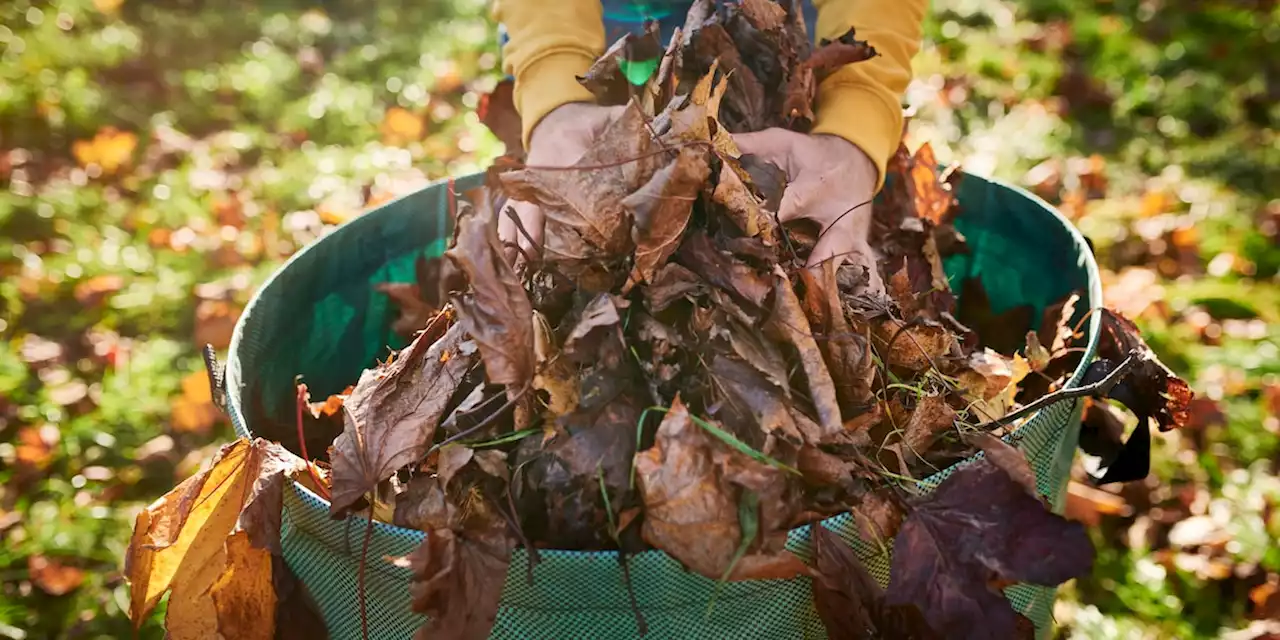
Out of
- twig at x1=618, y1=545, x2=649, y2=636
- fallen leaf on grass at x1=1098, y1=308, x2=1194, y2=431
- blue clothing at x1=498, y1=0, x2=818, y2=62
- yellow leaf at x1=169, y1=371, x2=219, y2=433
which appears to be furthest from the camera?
yellow leaf at x1=169, y1=371, x2=219, y2=433

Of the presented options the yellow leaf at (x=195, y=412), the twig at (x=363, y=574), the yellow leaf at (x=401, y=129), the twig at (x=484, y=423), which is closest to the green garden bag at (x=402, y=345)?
the twig at (x=363, y=574)

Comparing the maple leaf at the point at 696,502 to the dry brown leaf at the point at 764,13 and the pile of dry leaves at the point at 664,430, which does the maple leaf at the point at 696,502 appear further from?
the dry brown leaf at the point at 764,13

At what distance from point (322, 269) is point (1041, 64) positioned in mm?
3063

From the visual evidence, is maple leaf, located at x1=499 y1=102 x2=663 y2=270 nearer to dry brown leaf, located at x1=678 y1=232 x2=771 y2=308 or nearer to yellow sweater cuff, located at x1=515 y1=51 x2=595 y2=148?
dry brown leaf, located at x1=678 y1=232 x2=771 y2=308

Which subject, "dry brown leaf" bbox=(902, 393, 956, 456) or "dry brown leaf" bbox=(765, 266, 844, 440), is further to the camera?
"dry brown leaf" bbox=(902, 393, 956, 456)

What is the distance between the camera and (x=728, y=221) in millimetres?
1041

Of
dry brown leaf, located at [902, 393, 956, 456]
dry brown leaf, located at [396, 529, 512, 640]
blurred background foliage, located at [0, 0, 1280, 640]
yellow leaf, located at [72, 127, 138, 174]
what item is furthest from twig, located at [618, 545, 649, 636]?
yellow leaf, located at [72, 127, 138, 174]

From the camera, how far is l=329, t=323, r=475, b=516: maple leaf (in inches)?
38.3

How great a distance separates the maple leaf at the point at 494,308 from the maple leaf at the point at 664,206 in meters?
0.13

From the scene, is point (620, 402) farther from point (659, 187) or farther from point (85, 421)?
point (85, 421)

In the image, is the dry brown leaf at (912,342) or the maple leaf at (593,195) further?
the dry brown leaf at (912,342)

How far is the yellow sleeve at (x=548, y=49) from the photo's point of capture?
1569mm

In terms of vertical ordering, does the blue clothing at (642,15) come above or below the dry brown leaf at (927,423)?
above

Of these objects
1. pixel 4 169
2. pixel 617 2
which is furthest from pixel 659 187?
pixel 4 169
